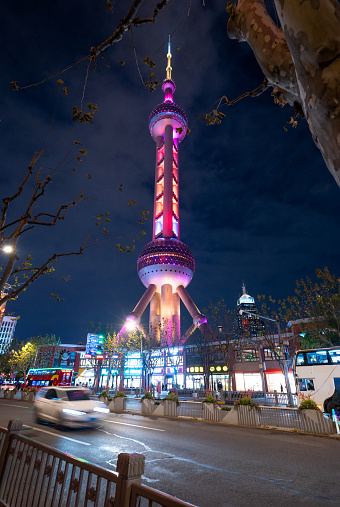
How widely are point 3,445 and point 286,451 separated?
833cm

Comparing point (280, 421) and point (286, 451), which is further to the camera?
point (280, 421)

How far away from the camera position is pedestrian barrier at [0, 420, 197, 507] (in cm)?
263

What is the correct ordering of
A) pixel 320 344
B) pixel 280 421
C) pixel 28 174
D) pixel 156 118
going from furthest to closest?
1. pixel 156 118
2. pixel 320 344
3. pixel 280 421
4. pixel 28 174

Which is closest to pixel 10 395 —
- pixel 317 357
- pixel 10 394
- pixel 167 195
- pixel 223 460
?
pixel 10 394

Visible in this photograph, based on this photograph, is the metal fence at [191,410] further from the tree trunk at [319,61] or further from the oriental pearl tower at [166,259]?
the oriental pearl tower at [166,259]

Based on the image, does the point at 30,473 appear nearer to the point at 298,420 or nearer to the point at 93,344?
the point at 298,420

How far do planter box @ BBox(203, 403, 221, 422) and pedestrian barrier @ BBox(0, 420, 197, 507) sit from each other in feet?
43.4

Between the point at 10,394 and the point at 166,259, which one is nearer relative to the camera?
the point at 10,394

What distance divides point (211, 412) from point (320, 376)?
7.83 metres

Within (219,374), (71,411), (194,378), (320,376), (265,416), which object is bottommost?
(265,416)

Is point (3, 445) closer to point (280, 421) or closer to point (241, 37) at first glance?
point (241, 37)

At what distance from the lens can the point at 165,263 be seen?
7625cm

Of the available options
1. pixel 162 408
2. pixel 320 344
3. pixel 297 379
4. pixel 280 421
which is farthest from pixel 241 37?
pixel 320 344

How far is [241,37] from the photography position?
3.99 m
